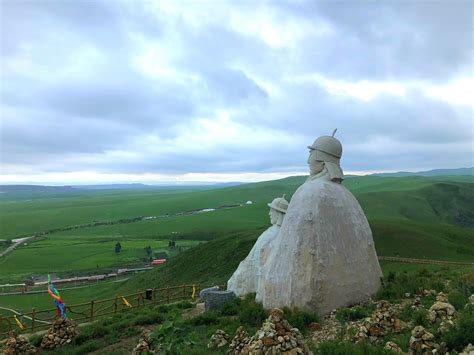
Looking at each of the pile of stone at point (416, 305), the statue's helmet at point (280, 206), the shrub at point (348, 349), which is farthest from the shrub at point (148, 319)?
the pile of stone at point (416, 305)

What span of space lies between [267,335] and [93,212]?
164 m

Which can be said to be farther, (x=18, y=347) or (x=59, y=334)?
(x=59, y=334)

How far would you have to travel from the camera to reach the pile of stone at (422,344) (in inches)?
285

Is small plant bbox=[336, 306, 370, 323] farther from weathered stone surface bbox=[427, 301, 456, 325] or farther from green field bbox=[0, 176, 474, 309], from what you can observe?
green field bbox=[0, 176, 474, 309]

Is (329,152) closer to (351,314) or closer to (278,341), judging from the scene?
(351,314)

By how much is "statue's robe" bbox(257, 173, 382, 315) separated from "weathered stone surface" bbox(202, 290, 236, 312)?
8.22ft

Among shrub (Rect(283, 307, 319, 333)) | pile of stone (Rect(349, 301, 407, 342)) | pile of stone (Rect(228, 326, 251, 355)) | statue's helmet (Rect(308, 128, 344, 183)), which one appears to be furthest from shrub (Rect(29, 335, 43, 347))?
statue's helmet (Rect(308, 128, 344, 183))

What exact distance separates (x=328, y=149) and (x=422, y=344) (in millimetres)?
8239

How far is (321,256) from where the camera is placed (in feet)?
40.5

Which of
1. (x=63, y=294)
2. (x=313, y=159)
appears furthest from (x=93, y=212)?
(x=313, y=159)

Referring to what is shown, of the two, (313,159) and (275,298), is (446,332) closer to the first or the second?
(275,298)

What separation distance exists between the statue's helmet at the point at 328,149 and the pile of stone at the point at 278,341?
26.0 feet

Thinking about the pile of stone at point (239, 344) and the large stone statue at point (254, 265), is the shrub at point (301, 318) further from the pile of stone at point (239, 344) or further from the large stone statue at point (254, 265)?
the large stone statue at point (254, 265)

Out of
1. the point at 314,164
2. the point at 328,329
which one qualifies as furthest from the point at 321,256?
the point at 314,164
